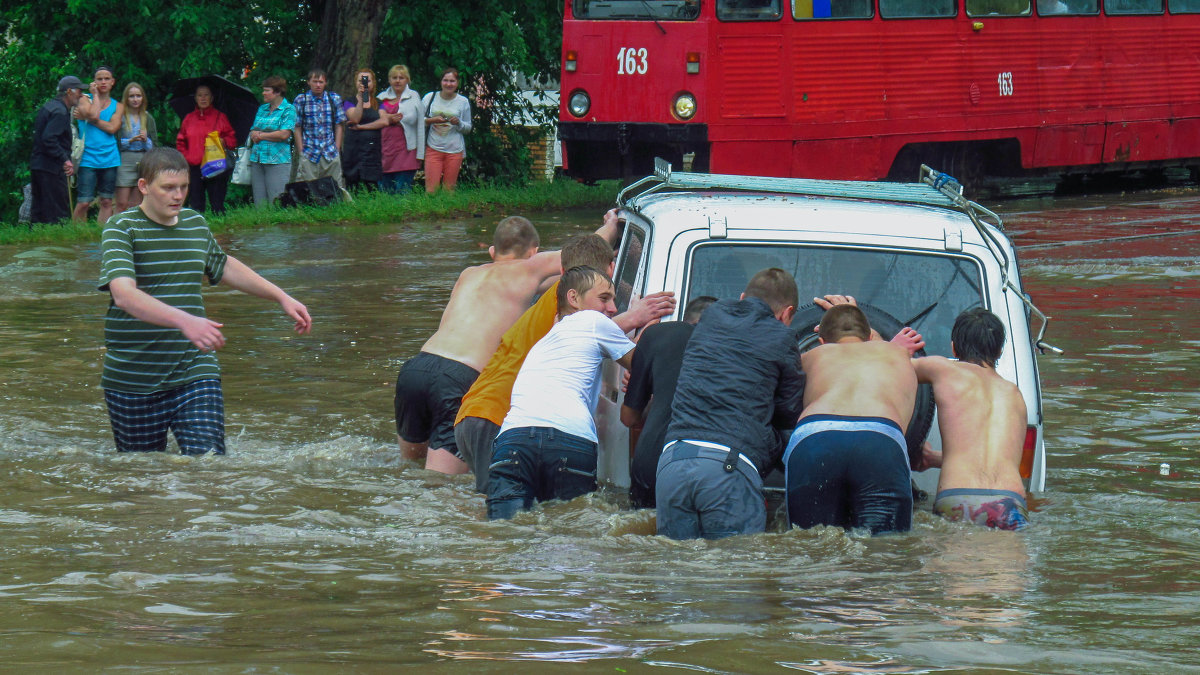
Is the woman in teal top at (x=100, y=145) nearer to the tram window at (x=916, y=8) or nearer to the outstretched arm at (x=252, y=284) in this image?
the tram window at (x=916, y=8)

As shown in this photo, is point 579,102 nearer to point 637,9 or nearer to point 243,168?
point 637,9

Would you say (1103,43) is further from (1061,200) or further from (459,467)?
(459,467)

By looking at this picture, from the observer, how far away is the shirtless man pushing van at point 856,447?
19.4ft

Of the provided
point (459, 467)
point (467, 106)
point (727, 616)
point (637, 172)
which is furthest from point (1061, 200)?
point (727, 616)

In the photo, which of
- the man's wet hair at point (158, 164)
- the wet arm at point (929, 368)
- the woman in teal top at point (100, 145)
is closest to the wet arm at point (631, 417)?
the wet arm at point (929, 368)

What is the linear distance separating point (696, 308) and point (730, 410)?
1.84ft

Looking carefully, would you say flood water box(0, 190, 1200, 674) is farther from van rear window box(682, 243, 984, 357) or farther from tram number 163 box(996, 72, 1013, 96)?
tram number 163 box(996, 72, 1013, 96)

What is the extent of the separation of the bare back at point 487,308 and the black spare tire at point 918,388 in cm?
166

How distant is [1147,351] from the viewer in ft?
36.7

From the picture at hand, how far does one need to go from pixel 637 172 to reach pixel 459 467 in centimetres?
1171

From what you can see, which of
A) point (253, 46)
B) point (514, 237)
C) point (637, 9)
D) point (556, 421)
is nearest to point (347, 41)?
point (253, 46)

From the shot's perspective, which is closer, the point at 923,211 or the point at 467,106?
the point at 923,211

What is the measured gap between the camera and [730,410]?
20.0ft

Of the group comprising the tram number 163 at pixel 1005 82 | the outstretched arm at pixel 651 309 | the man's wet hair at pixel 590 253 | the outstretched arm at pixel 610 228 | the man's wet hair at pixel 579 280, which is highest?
the tram number 163 at pixel 1005 82
